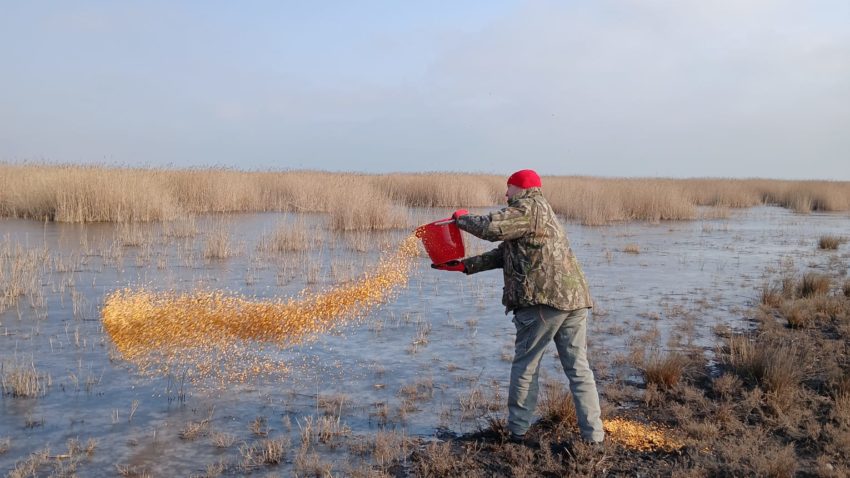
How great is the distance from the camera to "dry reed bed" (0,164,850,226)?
59.5 feet

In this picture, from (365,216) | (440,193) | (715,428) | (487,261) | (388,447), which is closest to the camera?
(388,447)

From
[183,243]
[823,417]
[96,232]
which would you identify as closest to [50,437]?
[823,417]

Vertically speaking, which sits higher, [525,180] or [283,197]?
[525,180]

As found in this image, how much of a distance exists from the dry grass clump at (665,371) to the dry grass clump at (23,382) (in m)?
5.28

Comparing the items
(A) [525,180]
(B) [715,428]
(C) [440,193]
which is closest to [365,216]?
(C) [440,193]

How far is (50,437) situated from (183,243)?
10.4m

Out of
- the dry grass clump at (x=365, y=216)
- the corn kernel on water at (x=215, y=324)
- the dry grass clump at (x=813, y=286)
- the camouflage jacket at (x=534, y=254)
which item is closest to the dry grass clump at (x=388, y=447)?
the camouflage jacket at (x=534, y=254)

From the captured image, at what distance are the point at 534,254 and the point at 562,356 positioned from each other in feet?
2.47

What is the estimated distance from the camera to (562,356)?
441 centimetres

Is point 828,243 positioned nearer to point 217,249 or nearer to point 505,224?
point 217,249

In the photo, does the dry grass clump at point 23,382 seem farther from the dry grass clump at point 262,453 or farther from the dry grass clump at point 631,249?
the dry grass clump at point 631,249

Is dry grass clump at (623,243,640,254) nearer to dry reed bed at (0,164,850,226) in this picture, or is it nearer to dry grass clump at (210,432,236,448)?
dry reed bed at (0,164,850,226)

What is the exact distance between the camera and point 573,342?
4309 mm

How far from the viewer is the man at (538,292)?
13.8 ft
